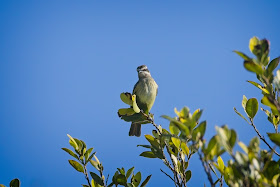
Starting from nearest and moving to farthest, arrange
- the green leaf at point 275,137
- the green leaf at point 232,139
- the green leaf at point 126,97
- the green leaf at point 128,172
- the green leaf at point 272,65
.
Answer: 1. the green leaf at point 232,139
2. the green leaf at point 275,137
3. the green leaf at point 272,65
4. the green leaf at point 128,172
5. the green leaf at point 126,97

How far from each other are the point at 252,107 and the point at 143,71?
6.54 m

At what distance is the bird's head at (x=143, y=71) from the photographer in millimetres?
8447

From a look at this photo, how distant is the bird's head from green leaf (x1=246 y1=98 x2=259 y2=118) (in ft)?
19.6

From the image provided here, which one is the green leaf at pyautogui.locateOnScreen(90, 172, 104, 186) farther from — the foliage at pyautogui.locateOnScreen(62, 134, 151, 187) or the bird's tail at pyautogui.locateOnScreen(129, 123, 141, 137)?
the bird's tail at pyautogui.locateOnScreen(129, 123, 141, 137)

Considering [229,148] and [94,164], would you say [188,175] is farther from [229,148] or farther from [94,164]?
[229,148]

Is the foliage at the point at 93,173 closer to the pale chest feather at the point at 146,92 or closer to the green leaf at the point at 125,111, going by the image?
the green leaf at the point at 125,111

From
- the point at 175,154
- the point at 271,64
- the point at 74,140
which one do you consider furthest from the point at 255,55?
the point at 74,140

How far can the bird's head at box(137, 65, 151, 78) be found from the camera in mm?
8447

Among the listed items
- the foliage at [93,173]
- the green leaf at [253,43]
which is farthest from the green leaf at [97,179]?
the green leaf at [253,43]

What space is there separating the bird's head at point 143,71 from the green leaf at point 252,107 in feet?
19.6

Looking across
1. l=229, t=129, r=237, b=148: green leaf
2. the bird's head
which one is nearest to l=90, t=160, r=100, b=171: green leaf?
l=229, t=129, r=237, b=148: green leaf

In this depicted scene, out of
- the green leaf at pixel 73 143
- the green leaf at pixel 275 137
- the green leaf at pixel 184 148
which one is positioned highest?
the green leaf at pixel 73 143

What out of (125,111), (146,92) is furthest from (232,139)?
(146,92)

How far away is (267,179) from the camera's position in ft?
4.69
